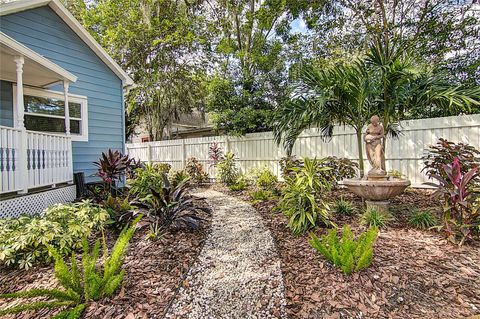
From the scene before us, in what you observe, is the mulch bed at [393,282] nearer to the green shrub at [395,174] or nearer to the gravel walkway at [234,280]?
the gravel walkway at [234,280]

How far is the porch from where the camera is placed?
405 cm

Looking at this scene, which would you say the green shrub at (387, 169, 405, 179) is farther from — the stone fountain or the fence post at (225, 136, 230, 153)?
the fence post at (225, 136, 230, 153)

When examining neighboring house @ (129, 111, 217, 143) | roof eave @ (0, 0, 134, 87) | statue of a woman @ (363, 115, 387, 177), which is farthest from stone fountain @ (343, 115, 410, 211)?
neighboring house @ (129, 111, 217, 143)

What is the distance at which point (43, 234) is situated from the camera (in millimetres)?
3049

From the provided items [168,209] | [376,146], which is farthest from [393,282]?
[168,209]

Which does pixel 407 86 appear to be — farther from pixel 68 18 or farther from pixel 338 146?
pixel 68 18

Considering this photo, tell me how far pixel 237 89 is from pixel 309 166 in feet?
21.9

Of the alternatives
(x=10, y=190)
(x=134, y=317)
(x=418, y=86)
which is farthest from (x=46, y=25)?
(x=418, y=86)

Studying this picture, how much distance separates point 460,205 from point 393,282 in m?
1.48

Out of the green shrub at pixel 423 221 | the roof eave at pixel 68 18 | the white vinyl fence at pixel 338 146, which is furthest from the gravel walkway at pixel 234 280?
the roof eave at pixel 68 18

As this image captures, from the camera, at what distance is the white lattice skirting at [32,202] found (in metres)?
3.92

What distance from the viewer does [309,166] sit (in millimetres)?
4234

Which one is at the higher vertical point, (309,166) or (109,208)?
(309,166)

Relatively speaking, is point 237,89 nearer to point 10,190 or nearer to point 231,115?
point 231,115
